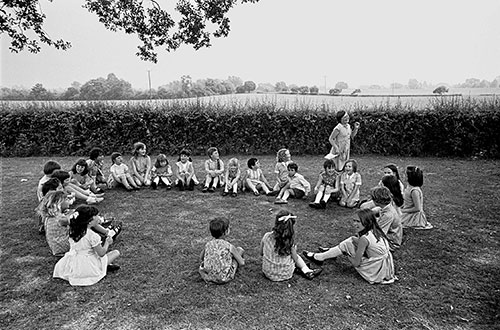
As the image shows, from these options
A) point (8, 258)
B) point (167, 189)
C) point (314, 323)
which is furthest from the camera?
point (167, 189)

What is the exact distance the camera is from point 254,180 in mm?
7820

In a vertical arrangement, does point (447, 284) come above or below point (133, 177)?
below

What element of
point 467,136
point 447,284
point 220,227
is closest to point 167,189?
point 220,227

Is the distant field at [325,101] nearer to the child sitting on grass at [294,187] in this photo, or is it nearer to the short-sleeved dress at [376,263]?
the child sitting on grass at [294,187]

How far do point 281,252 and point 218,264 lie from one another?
2.54 ft

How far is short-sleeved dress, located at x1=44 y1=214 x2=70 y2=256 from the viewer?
487 centimetres

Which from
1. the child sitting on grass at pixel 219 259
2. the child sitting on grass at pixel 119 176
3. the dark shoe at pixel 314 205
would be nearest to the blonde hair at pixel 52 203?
the child sitting on grass at pixel 219 259

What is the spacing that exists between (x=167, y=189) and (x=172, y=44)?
4055mm

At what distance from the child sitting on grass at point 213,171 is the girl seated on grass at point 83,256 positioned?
3850mm

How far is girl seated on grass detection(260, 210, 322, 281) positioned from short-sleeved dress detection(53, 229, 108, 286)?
2070mm

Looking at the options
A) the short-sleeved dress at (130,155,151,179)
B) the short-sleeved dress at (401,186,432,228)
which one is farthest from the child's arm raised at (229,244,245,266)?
the short-sleeved dress at (130,155,151,179)

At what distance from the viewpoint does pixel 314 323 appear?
11.3 feet

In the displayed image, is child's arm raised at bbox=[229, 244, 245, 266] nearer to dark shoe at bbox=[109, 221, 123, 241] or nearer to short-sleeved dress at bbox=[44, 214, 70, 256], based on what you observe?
dark shoe at bbox=[109, 221, 123, 241]

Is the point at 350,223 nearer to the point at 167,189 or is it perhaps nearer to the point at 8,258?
the point at 167,189
